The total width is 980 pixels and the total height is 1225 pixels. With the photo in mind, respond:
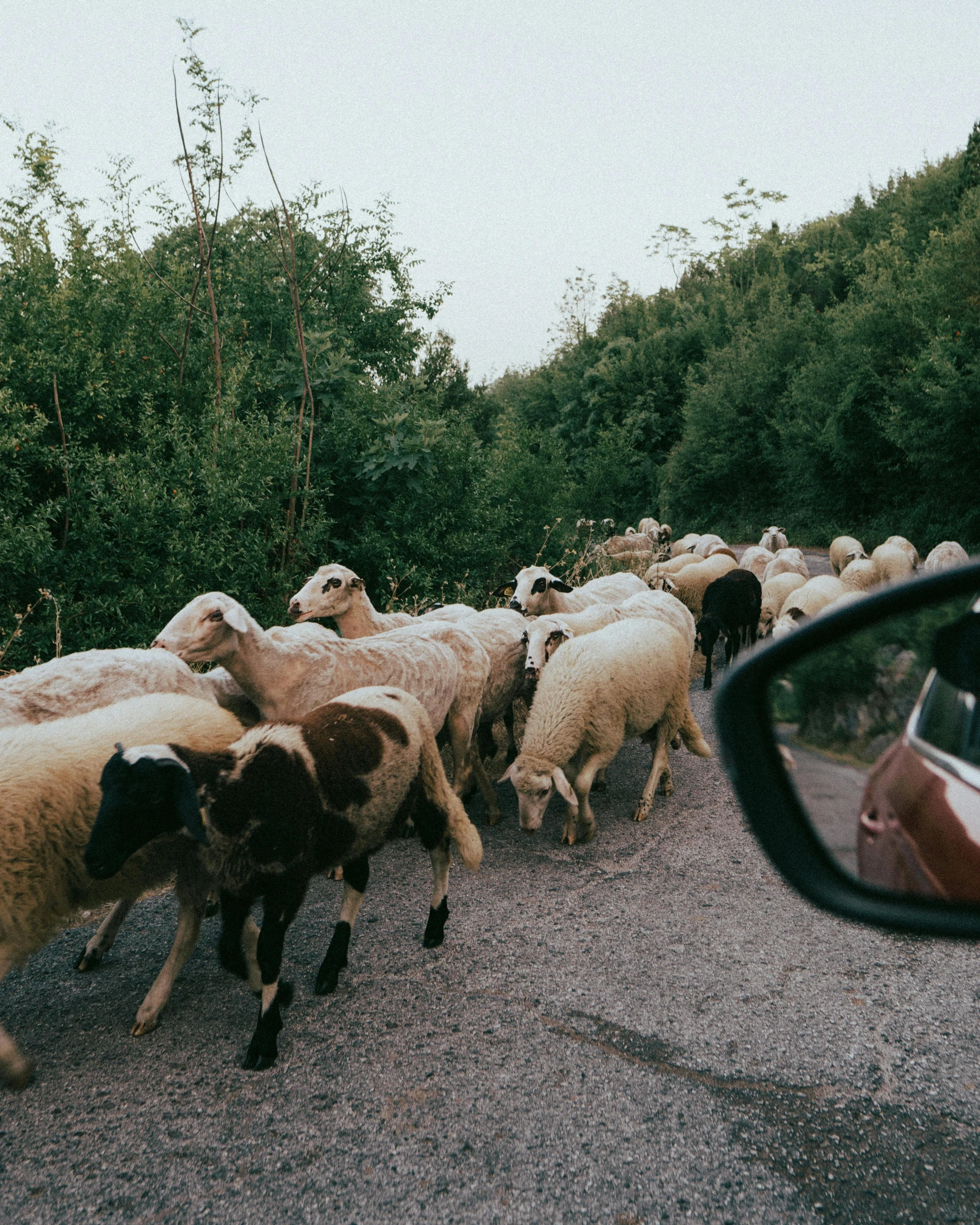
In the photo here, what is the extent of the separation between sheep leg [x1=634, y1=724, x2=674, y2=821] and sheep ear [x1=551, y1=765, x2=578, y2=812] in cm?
75

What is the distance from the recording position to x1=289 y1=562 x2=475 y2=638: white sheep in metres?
6.70

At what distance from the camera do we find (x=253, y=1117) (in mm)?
2973

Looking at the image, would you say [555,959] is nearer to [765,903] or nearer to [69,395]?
[765,903]

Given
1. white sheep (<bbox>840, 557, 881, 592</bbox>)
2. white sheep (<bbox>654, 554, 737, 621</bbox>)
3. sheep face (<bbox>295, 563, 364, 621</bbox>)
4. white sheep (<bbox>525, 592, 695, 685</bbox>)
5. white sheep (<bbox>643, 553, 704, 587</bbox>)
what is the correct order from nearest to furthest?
white sheep (<bbox>525, 592, 695, 685</bbox>), sheep face (<bbox>295, 563, 364, 621</bbox>), white sheep (<bbox>643, 553, 704, 587</bbox>), white sheep (<bbox>654, 554, 737, 621</bbox>), white sheep (<bbox>840, 557, 881, 592</bbox>)

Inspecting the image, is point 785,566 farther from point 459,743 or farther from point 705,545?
point 459,743

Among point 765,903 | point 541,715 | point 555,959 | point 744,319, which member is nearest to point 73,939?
point 555,959

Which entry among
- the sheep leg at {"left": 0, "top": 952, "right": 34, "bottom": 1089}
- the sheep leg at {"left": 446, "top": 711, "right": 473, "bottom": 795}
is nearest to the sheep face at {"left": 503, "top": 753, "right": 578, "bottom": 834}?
the sheep leg at {"left": 446, "top": 711, "right": 473, "bottom": 795}

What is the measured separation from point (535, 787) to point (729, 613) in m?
6.02

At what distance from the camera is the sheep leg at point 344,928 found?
3844mm

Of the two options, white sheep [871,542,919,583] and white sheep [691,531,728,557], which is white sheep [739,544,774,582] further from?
white sheep [871,542,919,583]

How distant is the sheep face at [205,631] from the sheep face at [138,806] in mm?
1882

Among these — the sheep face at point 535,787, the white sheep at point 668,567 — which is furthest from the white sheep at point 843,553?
the sheep face at point 535,787

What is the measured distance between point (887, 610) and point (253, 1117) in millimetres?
2877

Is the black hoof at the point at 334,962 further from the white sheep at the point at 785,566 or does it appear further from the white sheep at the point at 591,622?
the white sheep at the point at 785,566
